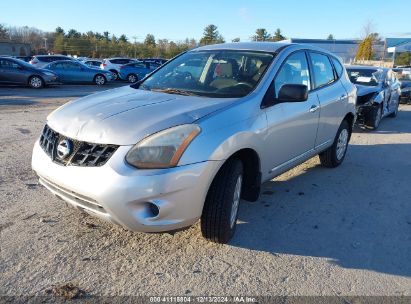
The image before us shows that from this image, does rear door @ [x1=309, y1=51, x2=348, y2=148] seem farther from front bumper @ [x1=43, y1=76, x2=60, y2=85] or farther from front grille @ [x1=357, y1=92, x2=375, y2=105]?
front bumper @ [x1=43, y1=76, x2=60, y2=85]

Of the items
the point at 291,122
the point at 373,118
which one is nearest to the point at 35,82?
the point at 373,118

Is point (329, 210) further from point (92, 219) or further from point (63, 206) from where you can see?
point (63, 206)

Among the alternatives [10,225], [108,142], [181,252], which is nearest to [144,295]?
[181,252]

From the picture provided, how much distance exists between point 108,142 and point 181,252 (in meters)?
1.13

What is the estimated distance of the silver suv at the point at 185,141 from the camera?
9.56 feet

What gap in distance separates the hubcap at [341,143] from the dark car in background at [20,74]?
614 inches

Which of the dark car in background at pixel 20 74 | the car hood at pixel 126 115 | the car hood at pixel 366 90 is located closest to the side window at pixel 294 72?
the car hood at pixel 126 115

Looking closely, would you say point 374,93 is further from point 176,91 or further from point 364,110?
point 176,91

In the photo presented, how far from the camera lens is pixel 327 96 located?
16.9 ft

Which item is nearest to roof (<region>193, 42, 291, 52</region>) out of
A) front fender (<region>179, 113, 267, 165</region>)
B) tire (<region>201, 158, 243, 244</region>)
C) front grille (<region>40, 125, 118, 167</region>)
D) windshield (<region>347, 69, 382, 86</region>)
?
front fender (<region>179, 113, 267, 165</region>)

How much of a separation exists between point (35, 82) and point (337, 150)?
15759 millimetres

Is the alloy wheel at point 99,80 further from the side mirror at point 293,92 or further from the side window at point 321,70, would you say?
the side mirror at point 293,92

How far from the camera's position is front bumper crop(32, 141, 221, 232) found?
2.86 m

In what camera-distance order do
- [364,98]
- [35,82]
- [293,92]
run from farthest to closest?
[35,82] → [364,98] → [293,92]
